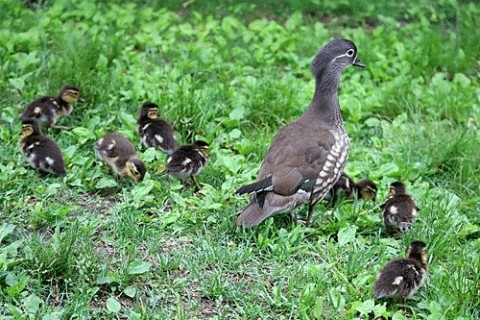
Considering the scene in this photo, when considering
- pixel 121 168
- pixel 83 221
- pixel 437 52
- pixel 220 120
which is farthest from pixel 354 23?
pixel 83 221

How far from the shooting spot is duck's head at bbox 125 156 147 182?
21.0 ft

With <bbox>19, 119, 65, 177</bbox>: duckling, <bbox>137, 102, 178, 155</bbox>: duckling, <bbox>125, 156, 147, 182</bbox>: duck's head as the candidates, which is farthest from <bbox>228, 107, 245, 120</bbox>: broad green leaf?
<bbox>19, 119, 65, 177</bbox>: duckling

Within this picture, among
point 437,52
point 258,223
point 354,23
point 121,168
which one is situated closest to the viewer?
point 258,223

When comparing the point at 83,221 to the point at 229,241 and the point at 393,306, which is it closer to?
the point at 229,241

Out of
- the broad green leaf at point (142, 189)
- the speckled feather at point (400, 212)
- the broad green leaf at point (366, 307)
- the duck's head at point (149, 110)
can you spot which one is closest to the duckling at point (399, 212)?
the speckled feather at point (400, 212)

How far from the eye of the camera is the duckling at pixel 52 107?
23.0 feet

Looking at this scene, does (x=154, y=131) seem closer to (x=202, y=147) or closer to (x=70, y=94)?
(x=202, y=147)

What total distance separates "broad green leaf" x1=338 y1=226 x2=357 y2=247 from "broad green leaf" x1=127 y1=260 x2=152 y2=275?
1.32 meters

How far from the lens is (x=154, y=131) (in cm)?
687

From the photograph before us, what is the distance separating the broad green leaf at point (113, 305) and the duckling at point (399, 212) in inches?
76.8

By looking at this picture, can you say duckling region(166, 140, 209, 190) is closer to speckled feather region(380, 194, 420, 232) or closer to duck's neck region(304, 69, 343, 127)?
duck's neck region(304, 69, 343, 127)

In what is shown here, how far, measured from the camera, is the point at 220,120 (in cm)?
740

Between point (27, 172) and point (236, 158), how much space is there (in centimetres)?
153

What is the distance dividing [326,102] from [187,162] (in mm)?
1098
